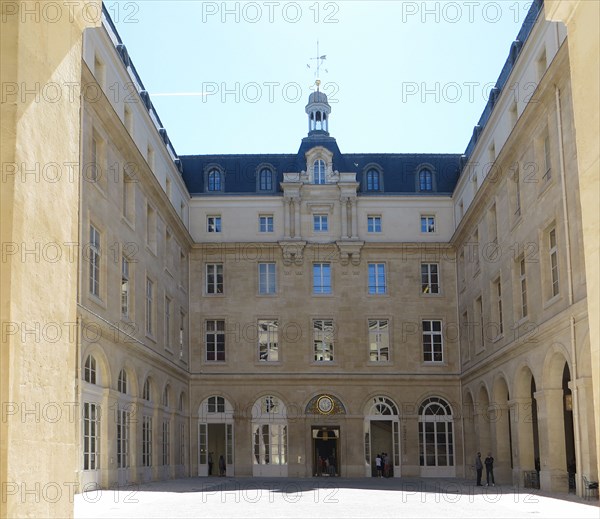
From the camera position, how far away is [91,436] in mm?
24188

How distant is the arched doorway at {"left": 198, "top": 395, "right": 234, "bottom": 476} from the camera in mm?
39594

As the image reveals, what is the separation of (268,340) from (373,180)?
28.4 feet

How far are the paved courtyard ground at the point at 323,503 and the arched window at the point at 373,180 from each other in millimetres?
16917

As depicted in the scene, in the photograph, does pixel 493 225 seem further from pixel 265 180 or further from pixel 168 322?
pixel 265 180

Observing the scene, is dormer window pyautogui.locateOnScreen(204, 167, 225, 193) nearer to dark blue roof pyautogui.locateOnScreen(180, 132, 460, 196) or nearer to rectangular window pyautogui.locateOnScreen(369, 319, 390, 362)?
dark blue roof pyautogui.locateOnScreen(180, 132, 460, 196)

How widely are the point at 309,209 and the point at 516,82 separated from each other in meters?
14.7

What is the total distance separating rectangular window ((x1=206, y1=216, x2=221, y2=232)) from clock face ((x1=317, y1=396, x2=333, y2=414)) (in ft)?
28.0

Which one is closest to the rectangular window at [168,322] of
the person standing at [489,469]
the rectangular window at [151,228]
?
the rectangular window at [151,228]

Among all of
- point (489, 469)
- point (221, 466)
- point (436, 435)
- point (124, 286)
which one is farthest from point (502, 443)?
point (124, 286)

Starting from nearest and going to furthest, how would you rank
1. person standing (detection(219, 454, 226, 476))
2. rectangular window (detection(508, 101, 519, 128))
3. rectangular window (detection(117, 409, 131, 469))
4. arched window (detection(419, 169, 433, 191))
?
rectangular window (detection(117, 409, 131, 469)) → rectangular window (detection(508, 101, 519, 128)) → person standing (detection(219, 454, 226, 476)) → arched window (detection(419, 169, 433, 191))

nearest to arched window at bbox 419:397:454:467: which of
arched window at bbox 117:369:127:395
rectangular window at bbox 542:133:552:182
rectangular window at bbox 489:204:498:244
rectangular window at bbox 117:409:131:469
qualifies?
rectangular window at bbox 489:204:498:244

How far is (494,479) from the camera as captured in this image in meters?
32.2

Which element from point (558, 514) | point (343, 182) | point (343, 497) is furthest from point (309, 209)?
point (558, 514)

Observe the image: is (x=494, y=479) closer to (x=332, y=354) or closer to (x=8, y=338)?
(x=332, y=354)
